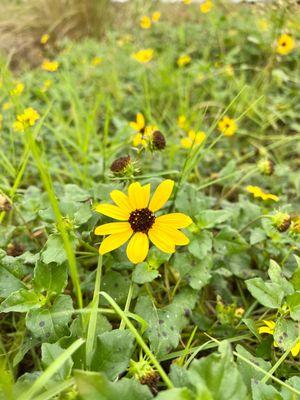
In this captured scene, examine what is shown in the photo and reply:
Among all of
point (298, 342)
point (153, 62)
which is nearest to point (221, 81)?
point (153, 62)

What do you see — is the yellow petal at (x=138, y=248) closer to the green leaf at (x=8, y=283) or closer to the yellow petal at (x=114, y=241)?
the yellow petal at (x=114, y=241)

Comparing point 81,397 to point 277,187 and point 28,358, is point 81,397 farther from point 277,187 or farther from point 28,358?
point 277,187

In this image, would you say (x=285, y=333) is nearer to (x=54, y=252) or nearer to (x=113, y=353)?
(x=113, y=353)

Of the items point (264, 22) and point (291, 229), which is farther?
point (264, 22)

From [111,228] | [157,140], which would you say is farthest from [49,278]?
[157,140]

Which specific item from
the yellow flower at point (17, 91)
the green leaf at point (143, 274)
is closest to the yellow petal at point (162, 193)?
the green leaf at point (143, 274)

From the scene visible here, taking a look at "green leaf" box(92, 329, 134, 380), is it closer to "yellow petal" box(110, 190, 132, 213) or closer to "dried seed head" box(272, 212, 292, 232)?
"yellow petal" box(110, 190, 132, 213)
